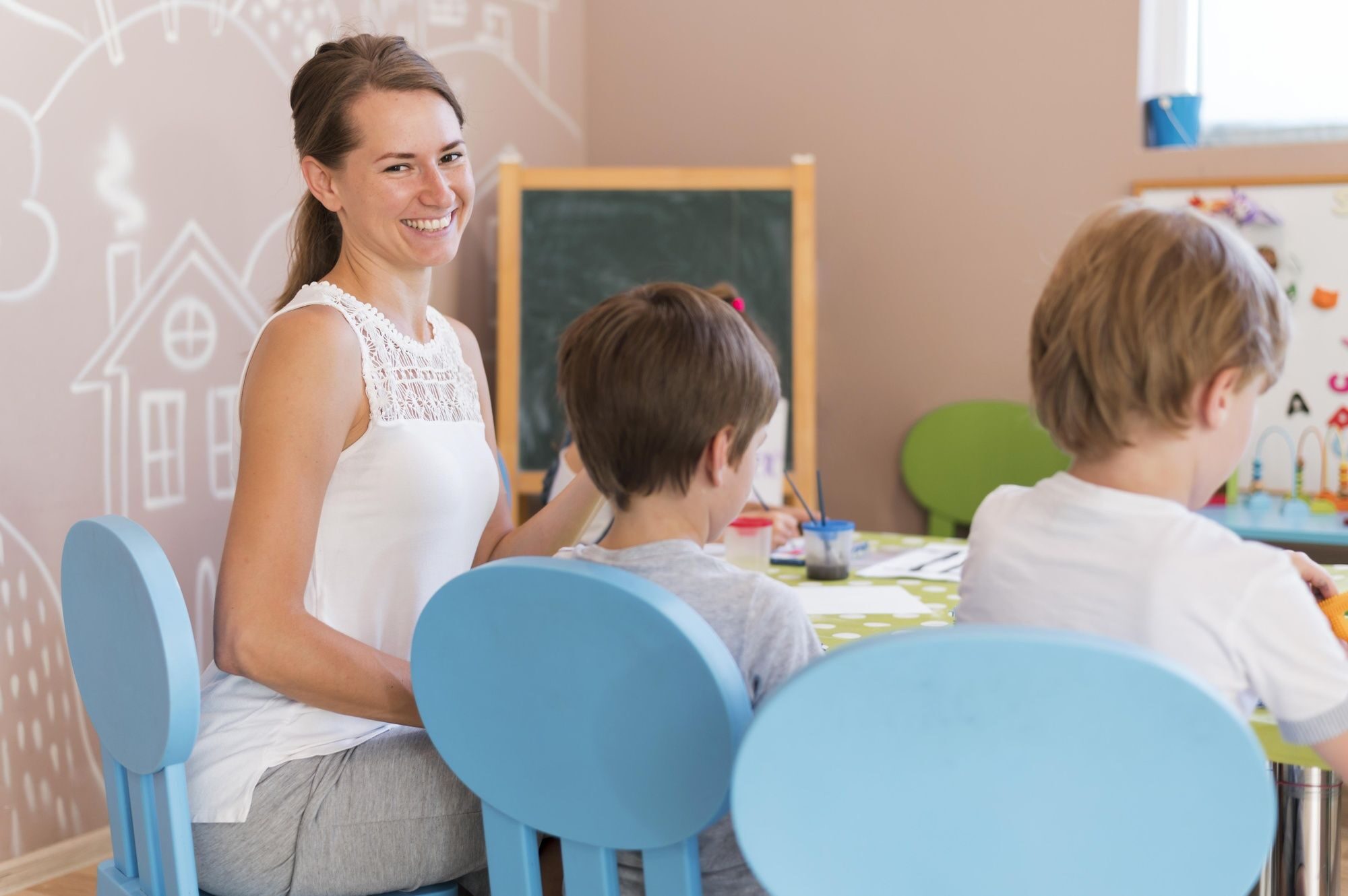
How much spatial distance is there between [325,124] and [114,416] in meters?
1.21

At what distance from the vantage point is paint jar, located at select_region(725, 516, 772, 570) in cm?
188

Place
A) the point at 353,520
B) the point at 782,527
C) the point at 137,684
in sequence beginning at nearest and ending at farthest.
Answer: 1. the point at 137,684
2. the point at 353,520
3. the point at 782,527

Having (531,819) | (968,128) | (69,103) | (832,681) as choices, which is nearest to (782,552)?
(531,819)

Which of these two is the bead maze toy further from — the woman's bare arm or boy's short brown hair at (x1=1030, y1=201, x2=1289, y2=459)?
the woman's bare arm

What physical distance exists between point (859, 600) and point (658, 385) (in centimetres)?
70

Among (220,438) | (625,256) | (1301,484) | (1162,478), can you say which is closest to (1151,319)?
(1162,478)

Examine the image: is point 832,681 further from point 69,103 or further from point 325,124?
point 69,103

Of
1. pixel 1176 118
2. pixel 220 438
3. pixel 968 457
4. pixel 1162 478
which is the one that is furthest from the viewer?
pixel 968 457

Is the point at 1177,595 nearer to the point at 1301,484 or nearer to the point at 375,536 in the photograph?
the point at 375,536

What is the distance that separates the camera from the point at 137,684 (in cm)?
113

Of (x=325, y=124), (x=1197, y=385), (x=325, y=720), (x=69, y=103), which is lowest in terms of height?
(x=325, y=720)

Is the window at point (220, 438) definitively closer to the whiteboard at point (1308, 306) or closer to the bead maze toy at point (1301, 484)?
the whiteboard at point (1308, 306)

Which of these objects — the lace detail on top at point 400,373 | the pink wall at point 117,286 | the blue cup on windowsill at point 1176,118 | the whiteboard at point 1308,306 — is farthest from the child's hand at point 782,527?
the blue cup on windowsill at point 1176,118

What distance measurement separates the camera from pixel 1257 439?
312cm
